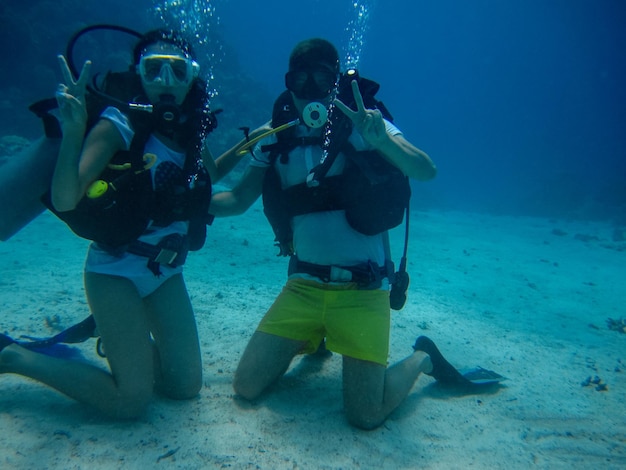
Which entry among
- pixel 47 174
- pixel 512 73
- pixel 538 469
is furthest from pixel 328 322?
pixel 512 73

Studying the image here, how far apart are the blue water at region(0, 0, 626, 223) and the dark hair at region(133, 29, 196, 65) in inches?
193

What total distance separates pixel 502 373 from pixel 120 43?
25.4 m

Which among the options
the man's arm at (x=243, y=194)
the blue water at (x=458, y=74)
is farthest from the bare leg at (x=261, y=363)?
the blue water at (x=458, y=74)

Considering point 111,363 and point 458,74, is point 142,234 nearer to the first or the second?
point 111,363

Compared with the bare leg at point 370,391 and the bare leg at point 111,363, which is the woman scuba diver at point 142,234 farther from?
the bare leg at point 370,391

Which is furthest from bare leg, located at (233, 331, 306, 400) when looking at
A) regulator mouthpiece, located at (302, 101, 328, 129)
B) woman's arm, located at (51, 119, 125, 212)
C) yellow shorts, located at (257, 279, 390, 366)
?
regulator mouthpiece, located at (302, 101, 328, 129)

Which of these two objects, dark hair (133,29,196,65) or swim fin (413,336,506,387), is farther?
Answer: swim fin (413,336,506,387)

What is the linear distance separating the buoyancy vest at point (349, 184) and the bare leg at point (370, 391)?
1.21m

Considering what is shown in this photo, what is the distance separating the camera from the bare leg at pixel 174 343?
3010 mm

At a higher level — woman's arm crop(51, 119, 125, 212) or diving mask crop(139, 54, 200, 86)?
diving mask crop(139, 54, 200, 86)

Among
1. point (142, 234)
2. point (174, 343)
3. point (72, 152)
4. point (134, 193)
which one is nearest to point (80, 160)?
point (72, 152)

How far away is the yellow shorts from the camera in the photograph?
3.04m

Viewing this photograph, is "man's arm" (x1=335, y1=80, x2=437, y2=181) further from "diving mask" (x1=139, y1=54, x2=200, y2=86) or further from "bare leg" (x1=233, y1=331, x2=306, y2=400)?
"bare leg" (x1=233, y1=331, x2=306, y2=400)

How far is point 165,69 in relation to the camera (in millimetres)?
2734
